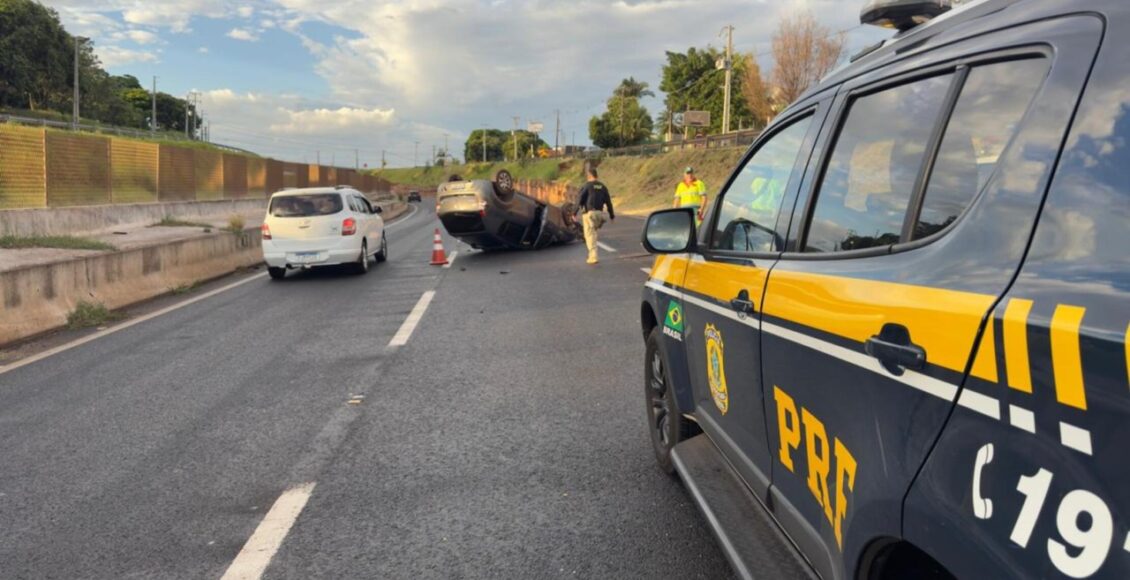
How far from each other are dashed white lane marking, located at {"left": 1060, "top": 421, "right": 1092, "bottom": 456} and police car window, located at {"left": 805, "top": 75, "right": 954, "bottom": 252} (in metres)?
0.85

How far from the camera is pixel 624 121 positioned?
101 meters

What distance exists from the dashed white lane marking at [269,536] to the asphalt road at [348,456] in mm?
33

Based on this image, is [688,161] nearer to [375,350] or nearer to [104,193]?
[104,193]

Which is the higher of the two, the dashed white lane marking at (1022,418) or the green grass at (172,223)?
the green grass at (172,223)

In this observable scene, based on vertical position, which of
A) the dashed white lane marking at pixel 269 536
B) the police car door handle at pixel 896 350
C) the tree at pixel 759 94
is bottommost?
the dashed white lane marking at pixel 269 536

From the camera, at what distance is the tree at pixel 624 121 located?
100188 mm

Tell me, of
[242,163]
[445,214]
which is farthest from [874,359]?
[242,163]

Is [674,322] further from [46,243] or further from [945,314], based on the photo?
[46,243]

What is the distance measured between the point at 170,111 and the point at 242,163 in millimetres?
115819

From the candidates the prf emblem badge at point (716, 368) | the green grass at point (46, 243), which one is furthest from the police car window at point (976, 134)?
the green grass at point (46, 243)

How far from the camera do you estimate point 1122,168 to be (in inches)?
52.9

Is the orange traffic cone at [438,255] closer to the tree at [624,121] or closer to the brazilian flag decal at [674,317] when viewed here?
the brazilian flag decal at [674,317]

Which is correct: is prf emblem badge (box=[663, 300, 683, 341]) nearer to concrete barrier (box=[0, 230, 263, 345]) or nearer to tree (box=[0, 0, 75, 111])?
concrete barrier (box=[0, 230, 263, 345])

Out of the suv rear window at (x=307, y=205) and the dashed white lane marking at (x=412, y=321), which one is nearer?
the dashed white lane marking at (x=412, y=321)
